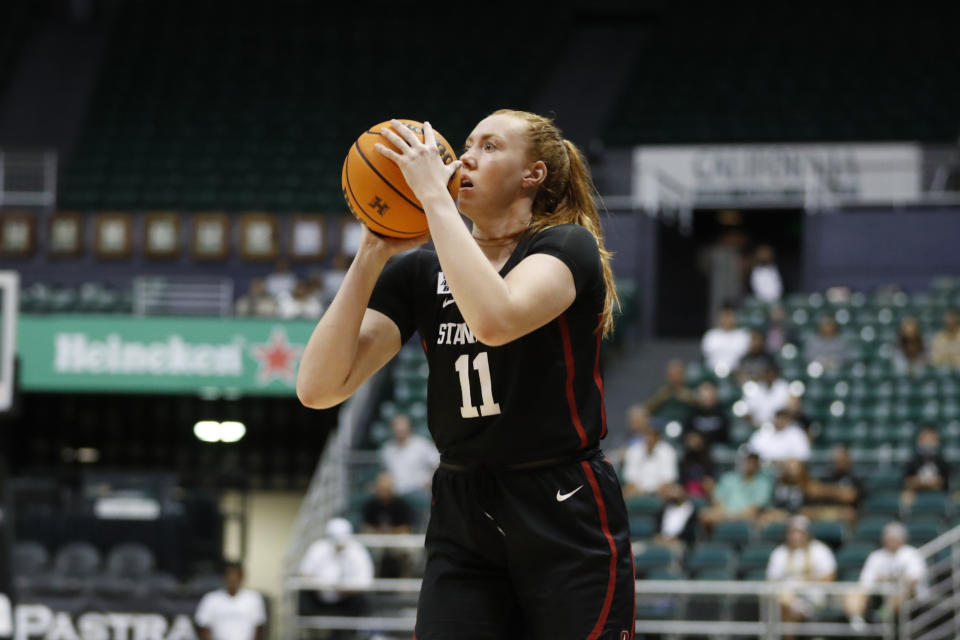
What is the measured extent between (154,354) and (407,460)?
3.85 m

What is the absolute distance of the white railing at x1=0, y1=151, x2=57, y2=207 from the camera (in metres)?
22.0

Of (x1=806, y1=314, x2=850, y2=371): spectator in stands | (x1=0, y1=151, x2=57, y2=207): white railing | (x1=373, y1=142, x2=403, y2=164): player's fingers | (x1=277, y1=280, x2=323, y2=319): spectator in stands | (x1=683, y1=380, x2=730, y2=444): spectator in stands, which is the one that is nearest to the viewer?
(x1=373, y1=142, x2=403, y2=164): player's fingers

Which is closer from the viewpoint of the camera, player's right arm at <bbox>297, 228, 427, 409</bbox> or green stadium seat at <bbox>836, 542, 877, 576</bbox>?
player's right arm at <bbox>297, 228, 427, 409</bbox>

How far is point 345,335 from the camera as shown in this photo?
3.31m

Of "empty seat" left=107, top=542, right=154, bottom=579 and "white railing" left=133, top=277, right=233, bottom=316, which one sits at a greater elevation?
"white railing" left=133, top=277, right=233, bottom=316

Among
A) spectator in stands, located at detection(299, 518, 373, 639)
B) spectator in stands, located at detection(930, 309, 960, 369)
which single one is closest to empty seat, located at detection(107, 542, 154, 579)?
spectator in stands, located at detection(299, 518, 373, 639)

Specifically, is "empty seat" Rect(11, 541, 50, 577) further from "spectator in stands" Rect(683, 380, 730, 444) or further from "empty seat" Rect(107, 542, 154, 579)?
"spectator in stands" Rect(683, 380, 730, 444)

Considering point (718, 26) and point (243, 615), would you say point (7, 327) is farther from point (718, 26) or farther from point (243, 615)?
point (718, 26)

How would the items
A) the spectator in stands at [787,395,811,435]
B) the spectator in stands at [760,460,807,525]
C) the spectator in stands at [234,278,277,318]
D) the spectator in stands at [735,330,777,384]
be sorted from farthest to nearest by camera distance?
the spectator in stands at [234,278,277,318] → the spectator in stands at [735,330,777,384] → the spectator in stands at [787,395,811,435] → the spectator in stands at [760,460,807,525]

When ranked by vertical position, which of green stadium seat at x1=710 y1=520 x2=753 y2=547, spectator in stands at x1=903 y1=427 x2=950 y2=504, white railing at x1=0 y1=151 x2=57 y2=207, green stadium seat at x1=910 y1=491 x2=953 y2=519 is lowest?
green stadium seat at x1=710 y1=520 x2=753 y2=547

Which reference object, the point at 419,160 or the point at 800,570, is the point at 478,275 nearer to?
the point at 419,160

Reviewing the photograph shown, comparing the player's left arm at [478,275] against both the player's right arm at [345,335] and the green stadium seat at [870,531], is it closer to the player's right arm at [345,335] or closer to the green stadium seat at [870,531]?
the player's right arm at [345,335]

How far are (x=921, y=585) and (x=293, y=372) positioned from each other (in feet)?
23.6

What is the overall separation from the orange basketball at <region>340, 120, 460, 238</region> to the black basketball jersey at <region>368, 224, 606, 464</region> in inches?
8.5
